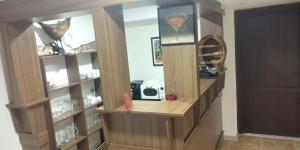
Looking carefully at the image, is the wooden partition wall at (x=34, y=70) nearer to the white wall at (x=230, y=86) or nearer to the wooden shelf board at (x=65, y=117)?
the wooden shelf board at (x=65, y=117)

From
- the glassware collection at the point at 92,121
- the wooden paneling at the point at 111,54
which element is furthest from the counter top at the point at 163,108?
the glassware collection at the point at 92,121

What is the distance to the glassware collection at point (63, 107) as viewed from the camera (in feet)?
10.9

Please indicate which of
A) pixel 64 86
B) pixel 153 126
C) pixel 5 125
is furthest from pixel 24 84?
pixel 153 126

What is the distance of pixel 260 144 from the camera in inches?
155

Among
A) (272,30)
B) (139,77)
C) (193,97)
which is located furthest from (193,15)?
(139,77)

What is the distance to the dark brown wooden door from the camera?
3.81 metres

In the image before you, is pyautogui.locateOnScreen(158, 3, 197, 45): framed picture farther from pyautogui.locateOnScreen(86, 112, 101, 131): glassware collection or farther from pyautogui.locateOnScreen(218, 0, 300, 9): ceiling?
pyautogui.locateOnScreen(86, 112, 101, 131): glassware collection

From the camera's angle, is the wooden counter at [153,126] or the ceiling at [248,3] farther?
the ceiling at [248,3]

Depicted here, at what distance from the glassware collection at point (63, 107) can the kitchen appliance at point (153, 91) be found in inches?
63.3

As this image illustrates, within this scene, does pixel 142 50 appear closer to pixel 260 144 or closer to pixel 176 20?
pixel 260 144

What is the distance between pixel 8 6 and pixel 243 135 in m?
3.88

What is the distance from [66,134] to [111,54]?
2.03 metres

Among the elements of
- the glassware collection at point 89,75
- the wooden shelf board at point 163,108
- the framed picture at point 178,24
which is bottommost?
the wooden shelf board at point 163,108

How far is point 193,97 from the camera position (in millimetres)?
2154
